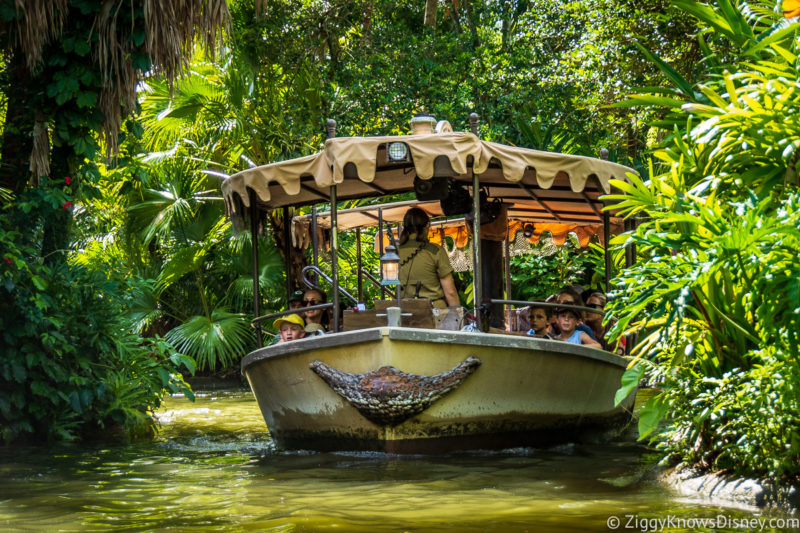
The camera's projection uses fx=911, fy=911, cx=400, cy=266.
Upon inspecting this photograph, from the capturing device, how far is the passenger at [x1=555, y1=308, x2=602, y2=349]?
9.16 m

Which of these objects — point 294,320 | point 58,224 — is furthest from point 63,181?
point 294,320

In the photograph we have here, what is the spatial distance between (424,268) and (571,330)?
178cm

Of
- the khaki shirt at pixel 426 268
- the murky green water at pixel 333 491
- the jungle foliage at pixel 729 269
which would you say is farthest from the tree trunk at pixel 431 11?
the jungle foliage at pixel 729 269

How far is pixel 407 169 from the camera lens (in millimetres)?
9352

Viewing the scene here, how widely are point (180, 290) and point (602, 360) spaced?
1100 cm

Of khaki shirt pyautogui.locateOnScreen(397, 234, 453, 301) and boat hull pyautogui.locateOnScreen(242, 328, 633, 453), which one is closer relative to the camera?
boat hull pyautogui.locateOnScreen(242, 328, 633, 453)

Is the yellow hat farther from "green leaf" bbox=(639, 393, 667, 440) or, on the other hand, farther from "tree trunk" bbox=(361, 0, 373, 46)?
"tree trunk" bbox=(361, 0, 373, 46)

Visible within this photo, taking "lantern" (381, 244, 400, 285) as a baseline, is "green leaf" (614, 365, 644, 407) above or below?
below

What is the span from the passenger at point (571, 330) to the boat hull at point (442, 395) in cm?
65

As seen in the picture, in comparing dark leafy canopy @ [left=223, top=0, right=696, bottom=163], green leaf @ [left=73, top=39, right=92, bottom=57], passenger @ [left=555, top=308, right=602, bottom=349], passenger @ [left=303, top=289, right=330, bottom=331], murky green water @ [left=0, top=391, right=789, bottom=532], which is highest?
dark leafy canopy @ [left=223, top=0, right=696, bottom=163]

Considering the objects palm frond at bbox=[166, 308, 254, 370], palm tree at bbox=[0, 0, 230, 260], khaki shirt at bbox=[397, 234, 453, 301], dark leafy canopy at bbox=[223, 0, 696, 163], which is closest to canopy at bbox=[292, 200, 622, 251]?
khaki shirt at bbox=[397, 234, 453, 301]

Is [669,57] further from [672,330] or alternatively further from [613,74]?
[672,330]

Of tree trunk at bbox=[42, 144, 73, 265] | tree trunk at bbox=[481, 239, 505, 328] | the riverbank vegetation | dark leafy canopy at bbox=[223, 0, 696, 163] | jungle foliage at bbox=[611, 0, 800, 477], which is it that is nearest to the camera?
jungle foliage at bbox=[611, 0, 800, 477]

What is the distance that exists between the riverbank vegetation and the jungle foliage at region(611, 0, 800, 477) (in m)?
0.02
